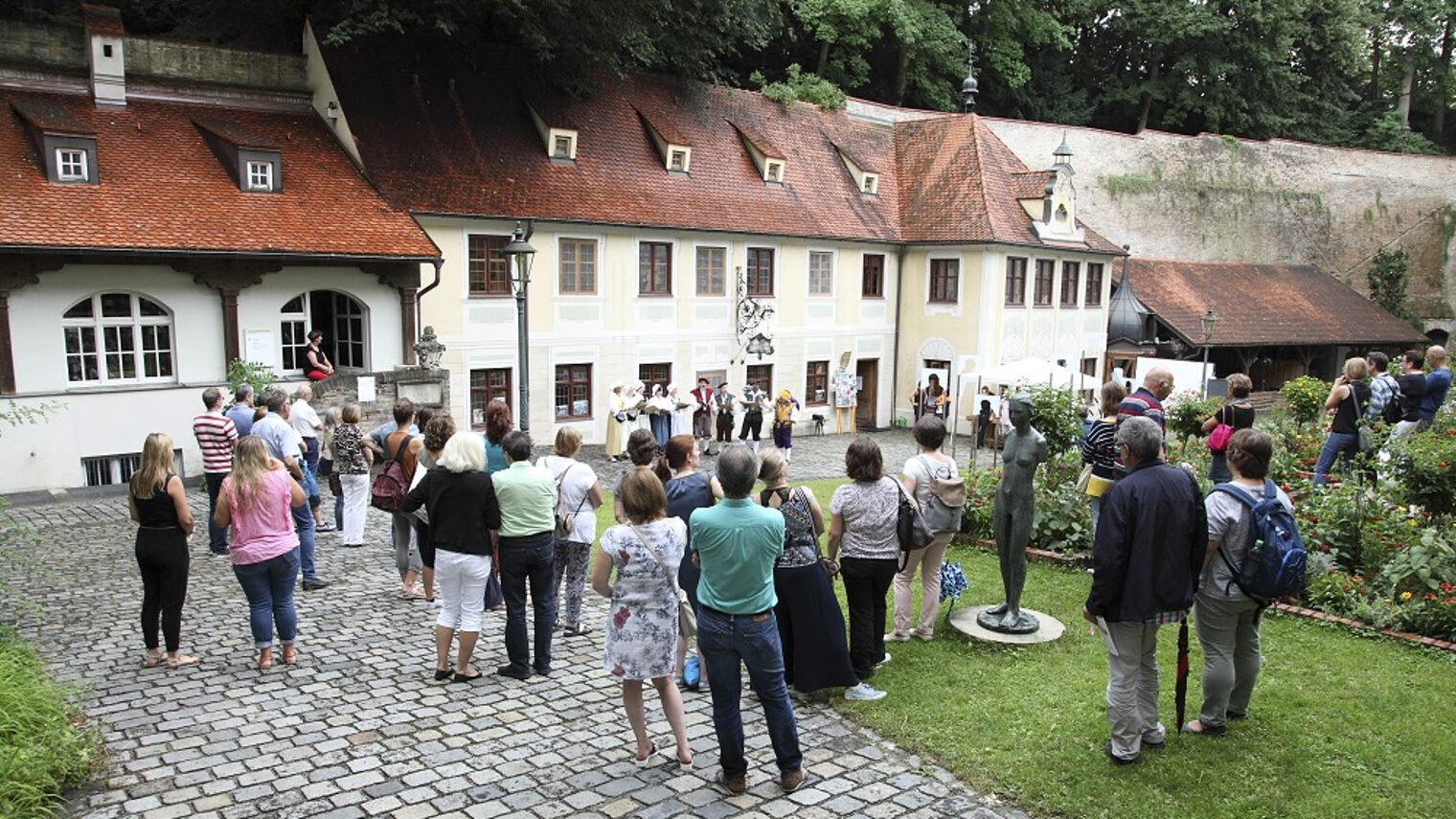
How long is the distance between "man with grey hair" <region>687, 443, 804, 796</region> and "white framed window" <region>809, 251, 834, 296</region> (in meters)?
22.7

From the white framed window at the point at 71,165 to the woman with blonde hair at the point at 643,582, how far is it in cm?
1522

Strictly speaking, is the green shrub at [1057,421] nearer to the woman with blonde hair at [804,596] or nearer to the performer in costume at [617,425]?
the woman with blonde hair at [804,596]

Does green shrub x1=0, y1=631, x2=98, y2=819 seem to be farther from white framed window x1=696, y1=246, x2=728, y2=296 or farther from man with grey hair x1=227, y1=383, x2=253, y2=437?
white framed window x1=696, y1=246, x2=728, y2=296

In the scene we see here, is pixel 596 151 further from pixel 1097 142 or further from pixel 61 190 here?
pixel 1097 142

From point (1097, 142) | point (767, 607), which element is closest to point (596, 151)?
point (767, 607)

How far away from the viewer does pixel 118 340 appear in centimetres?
1722

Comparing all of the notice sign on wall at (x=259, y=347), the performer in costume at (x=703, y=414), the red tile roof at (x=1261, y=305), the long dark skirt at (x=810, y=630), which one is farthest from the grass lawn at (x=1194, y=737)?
the red tile roof at (x=1261, y=305)

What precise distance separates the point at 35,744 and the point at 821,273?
24.0 m

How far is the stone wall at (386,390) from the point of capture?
17859mm

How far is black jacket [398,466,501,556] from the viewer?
721 cm

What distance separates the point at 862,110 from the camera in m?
32.4

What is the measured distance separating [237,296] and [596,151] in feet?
30.4

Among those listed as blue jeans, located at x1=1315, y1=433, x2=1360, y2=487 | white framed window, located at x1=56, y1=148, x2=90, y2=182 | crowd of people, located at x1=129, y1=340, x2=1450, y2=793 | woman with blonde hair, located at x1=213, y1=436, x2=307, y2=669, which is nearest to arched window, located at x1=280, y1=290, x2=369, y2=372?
white framed window, located at x1=56, y1=148, x2=90, y2=182

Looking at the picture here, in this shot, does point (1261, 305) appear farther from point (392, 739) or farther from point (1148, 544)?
point (392, 739)
